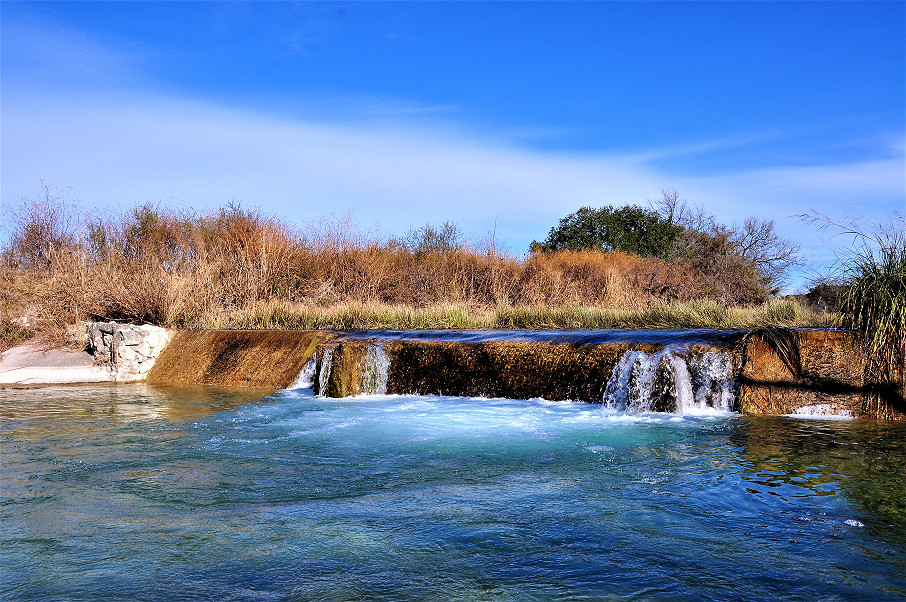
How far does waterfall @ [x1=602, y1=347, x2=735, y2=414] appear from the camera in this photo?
21.2 ft

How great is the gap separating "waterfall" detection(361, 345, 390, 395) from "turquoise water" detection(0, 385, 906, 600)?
2.39m

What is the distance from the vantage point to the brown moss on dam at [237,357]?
9562mm

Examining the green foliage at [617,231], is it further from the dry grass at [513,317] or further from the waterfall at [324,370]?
the waterfall at [324,370]

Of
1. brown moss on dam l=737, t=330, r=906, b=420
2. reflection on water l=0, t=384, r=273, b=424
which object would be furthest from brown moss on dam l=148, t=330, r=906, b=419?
reflection on water l=0, t=384, r=273, b=424

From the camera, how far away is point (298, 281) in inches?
590

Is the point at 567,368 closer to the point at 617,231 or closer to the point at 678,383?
the point at 678,383

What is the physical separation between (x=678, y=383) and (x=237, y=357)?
21.5 ft

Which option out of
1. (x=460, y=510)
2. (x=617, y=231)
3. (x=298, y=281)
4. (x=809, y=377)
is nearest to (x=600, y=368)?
(x=809, y=377)

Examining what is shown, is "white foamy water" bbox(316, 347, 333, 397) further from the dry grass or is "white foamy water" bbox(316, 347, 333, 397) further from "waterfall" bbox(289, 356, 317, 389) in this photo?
the dry grass

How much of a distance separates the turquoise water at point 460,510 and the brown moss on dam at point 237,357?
3.59m

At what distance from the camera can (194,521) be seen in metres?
3.32

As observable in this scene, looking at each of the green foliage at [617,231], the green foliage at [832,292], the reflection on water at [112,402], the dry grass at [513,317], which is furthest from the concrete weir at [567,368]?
the green foliage at [617,231]

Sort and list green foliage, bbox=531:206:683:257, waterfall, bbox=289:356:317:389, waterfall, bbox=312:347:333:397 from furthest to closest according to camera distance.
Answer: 1. green foliage, bbox=531:206:683:257
2. waterfall, bbox=289:356:317:389
3. waterfall, bbox=312:347:333:397

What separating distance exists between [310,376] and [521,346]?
10.5ft
